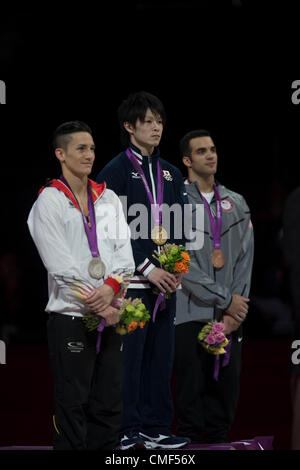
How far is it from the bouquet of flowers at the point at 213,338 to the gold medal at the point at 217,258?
34 cm

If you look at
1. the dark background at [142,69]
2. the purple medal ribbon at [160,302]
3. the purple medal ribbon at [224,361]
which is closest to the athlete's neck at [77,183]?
the purple medal ribbon at [160,302]

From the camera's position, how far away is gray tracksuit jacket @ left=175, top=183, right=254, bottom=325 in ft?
14.5

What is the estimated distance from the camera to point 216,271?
178 inches

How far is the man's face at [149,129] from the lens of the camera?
4.19 m

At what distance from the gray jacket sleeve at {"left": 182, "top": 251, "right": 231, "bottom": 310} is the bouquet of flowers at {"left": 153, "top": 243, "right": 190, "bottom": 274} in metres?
0.37

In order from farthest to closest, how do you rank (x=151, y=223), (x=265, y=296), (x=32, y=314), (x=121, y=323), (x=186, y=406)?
(x=265, y=296), (x=32, y=314), (x=186, y=406), (x=151, y=223), (x=121, y=323)

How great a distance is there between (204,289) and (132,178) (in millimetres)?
786

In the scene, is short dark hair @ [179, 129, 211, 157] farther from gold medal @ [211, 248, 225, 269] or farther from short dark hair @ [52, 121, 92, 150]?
short dark hair @ [52, 121, 92, 150]

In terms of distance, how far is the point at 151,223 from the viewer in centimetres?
414

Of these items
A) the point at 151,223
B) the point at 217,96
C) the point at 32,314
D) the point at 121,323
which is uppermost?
the point at 217,96

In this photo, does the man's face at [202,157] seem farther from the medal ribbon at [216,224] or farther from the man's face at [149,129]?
the man's face at [149,129]
